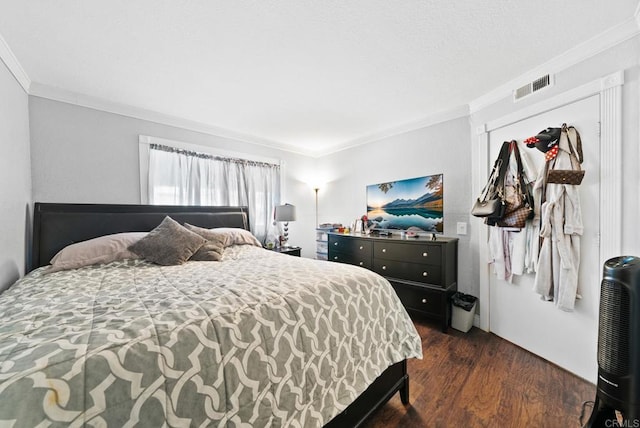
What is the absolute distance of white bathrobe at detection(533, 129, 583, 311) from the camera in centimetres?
181

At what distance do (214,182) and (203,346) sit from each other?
2.84 meters

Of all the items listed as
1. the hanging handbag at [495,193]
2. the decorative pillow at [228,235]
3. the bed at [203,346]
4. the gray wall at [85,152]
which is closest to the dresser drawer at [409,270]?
the hanging handbag at [495,193]

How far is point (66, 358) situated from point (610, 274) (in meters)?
2.03

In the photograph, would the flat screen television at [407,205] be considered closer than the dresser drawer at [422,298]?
No

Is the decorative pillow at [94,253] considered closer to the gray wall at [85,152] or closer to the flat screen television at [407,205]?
the gray wall at [85,152]

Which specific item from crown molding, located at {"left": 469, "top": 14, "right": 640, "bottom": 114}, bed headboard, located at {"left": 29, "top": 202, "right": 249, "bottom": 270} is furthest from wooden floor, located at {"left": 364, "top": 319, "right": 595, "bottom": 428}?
bed headboard, located at {"left": 29, "top": 202, "right": 249, "bottom": 270}

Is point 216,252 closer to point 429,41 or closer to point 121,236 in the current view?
point 121,236

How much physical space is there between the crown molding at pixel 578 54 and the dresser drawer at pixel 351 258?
2.25m

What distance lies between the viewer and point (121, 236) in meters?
2.15

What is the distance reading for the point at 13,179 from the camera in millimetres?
1828

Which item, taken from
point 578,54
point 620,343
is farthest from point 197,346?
point 578,54

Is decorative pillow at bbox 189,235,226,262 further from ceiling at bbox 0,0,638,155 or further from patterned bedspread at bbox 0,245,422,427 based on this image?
ceiling at bbox 0,0,638,155

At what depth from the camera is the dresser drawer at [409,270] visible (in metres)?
2.59
